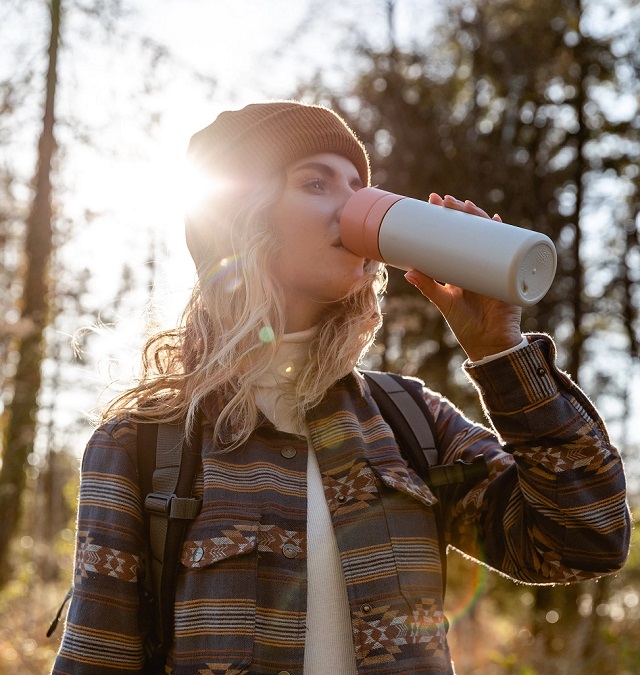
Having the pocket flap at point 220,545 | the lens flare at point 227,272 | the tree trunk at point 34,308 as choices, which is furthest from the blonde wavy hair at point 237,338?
the tree trunk at point 34,308

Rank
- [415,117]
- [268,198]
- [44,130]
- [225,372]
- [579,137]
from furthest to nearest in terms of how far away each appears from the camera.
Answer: [415,117] → [579,137] → [44,130] → [268,198] → [225,372]

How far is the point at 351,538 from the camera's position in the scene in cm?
183

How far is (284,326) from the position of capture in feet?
7.09

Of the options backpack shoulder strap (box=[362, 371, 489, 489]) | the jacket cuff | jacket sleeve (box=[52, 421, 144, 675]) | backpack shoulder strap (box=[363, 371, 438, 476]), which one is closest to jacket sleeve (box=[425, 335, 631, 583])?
the jacket cuff

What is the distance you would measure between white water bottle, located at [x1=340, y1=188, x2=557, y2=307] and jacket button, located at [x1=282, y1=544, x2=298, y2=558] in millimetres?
749

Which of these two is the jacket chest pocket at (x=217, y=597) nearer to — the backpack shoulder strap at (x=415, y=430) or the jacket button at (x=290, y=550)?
the jacket button at (x=290, y=550)

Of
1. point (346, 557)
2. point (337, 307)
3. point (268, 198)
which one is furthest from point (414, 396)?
point (268, 198)

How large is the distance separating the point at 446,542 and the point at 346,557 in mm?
423

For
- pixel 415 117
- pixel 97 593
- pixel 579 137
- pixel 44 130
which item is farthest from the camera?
pixel 415 117

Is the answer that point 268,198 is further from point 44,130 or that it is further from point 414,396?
point 44,130

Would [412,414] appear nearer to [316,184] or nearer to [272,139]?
[316,184]

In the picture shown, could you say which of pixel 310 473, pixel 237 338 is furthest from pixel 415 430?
pixel 237 338

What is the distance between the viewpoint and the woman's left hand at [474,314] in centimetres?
183

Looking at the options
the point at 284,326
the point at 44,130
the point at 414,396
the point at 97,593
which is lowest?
the point at 97,593
